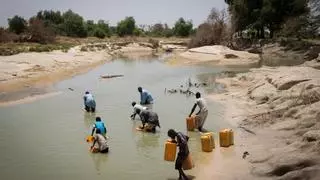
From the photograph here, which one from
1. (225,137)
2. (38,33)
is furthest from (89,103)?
(38,33)

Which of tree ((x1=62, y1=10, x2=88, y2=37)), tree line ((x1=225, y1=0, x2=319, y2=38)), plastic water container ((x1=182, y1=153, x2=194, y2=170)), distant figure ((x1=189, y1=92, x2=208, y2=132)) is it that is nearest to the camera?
plastic water container ((x1=182, y1=153, x2=194, y2=170))

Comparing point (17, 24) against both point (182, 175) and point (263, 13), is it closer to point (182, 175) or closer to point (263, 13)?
point (263, 13)

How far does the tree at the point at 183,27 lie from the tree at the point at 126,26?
11.4m

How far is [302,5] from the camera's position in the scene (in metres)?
59.8

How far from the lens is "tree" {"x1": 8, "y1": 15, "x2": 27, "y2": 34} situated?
267ft

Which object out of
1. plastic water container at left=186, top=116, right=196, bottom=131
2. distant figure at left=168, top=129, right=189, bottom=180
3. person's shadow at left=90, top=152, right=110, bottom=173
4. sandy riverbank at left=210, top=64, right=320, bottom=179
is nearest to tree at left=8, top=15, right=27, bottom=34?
sandy riverbank at left=210, top=64, right=320, bottom=179

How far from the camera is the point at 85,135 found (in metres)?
18.3

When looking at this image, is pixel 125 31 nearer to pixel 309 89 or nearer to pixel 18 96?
pixel 18 96

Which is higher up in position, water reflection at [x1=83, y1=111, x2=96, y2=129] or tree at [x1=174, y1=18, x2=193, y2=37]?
tree at [x1=174, y1=18, x2=193, y2=37]

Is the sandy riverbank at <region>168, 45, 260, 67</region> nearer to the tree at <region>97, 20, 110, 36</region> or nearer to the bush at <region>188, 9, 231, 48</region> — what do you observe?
the bush at <region>188, 9, 231, 48</region>

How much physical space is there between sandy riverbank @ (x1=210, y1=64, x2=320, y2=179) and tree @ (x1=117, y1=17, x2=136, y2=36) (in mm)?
80642

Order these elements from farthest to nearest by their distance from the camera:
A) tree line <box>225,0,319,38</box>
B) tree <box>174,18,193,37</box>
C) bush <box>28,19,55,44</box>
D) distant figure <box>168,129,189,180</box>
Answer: tree <box>174,18,193,37</box>
bush <box>28,19,55,44</box>
tree line <box>225,0,319,38</box>
distant figure <box>168,129,189,180</box>

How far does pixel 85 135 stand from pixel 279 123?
8284 mm

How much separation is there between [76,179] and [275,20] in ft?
180
